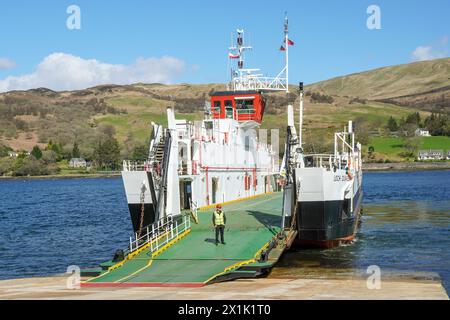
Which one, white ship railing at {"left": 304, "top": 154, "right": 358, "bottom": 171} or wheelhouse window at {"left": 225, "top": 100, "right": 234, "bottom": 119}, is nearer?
white ship railing at {"left": 304, "top": 154, "right": 358, "bottom": 171}

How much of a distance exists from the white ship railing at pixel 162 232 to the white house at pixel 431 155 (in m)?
152

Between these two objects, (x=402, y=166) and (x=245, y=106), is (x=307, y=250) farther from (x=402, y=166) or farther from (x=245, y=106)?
(x=402, y=166)

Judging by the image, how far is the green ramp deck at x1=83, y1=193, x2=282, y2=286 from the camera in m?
17.5

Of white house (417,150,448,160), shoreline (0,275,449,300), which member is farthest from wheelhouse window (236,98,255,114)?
white house (417,150,448,160)

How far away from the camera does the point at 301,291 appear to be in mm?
15930

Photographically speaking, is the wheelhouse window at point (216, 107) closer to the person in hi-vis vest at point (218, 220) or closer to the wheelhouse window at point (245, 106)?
the wheelhouse window at point (245, 106)

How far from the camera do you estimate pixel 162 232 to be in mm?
23172

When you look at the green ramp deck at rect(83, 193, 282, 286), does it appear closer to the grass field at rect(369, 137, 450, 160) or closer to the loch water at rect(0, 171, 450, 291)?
the loch water at rect(0, 171, 450, 291)

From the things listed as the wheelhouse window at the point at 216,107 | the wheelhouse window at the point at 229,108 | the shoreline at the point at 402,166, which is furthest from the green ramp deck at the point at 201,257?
the shoreline at the point at 402,166

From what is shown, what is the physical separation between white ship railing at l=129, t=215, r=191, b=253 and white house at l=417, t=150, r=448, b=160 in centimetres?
15203

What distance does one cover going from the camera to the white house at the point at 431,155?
169 meters
